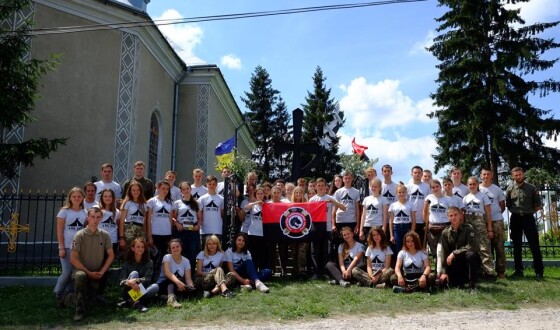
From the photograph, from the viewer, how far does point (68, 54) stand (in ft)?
49.7

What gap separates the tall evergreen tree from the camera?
44.0 m

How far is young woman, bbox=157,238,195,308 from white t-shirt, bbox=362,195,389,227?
3.54 metres

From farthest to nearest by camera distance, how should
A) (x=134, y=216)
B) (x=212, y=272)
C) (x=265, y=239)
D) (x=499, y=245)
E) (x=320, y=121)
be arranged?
1. (x=320, y=121)
2. (x=265, y=239)
3. (x=499, y=245)
4. (x=134, y=216)
5. (x=212, y=272)

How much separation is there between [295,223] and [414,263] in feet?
8.15

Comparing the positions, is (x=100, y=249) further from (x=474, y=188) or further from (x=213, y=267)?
(x=474, y=188)

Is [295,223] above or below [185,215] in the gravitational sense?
below

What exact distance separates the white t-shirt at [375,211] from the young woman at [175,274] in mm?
3540

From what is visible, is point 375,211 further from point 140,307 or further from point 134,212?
point 140,307

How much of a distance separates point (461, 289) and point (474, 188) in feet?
7.03

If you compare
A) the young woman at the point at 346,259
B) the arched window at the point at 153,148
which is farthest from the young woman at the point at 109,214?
the arched window at the point at 153,148

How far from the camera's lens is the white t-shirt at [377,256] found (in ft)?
28.6

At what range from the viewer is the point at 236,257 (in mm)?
8891

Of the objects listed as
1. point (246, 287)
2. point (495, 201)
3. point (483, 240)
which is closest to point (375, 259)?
point (483, 240)

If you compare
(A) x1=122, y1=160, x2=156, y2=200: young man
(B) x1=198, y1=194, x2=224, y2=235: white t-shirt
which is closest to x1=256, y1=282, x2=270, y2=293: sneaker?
(B) x1=198, y1=194, x2=224, y2=235: white t-shirt
